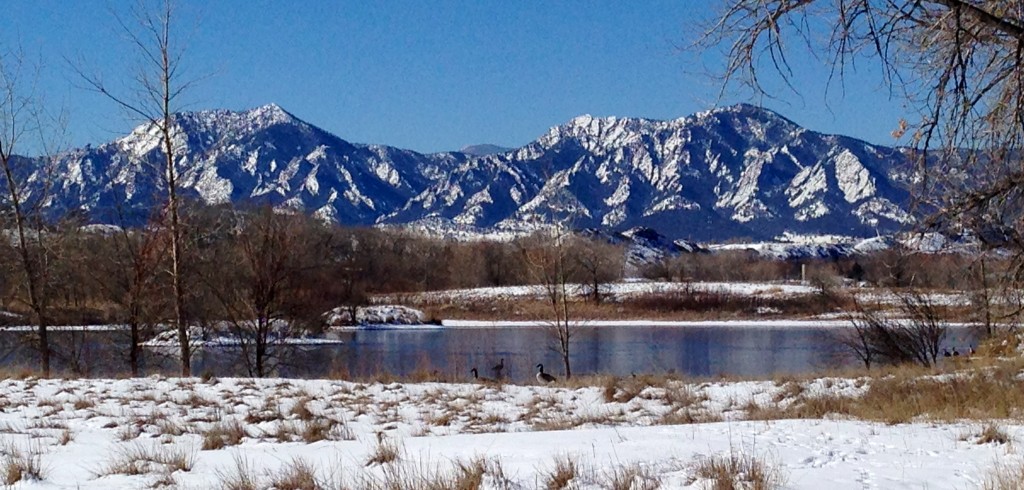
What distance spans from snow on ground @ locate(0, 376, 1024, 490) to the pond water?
549 centimetres

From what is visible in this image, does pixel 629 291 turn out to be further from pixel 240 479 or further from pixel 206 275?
pixel 240 479

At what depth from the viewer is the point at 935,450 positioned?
6.91 m

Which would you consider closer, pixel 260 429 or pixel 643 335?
pixel 260 429

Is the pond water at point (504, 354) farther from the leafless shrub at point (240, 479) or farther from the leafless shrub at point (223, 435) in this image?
the leafless shrub at point (240, 479)

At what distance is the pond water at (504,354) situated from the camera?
23703 mm

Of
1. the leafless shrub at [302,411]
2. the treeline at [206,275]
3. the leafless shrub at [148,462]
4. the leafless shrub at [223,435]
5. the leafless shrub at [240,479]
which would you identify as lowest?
the leafless shrub at [302,411]

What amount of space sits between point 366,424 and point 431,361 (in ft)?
60.3

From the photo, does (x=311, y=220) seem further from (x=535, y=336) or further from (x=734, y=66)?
(x=734, y=66)

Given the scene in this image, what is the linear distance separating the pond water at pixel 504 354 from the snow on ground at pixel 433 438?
5.49 meters

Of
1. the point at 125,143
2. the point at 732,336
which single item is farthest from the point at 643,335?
the point at 125,143

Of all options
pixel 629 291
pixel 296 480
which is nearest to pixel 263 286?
pixel 296 480

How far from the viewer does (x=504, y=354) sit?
105 ft

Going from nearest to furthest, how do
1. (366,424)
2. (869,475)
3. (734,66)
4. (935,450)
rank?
(869,475) → (734,66) → (935,450) → (366,424)

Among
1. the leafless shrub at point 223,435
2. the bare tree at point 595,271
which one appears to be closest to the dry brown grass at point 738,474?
the leafless shrub at point 223,435
